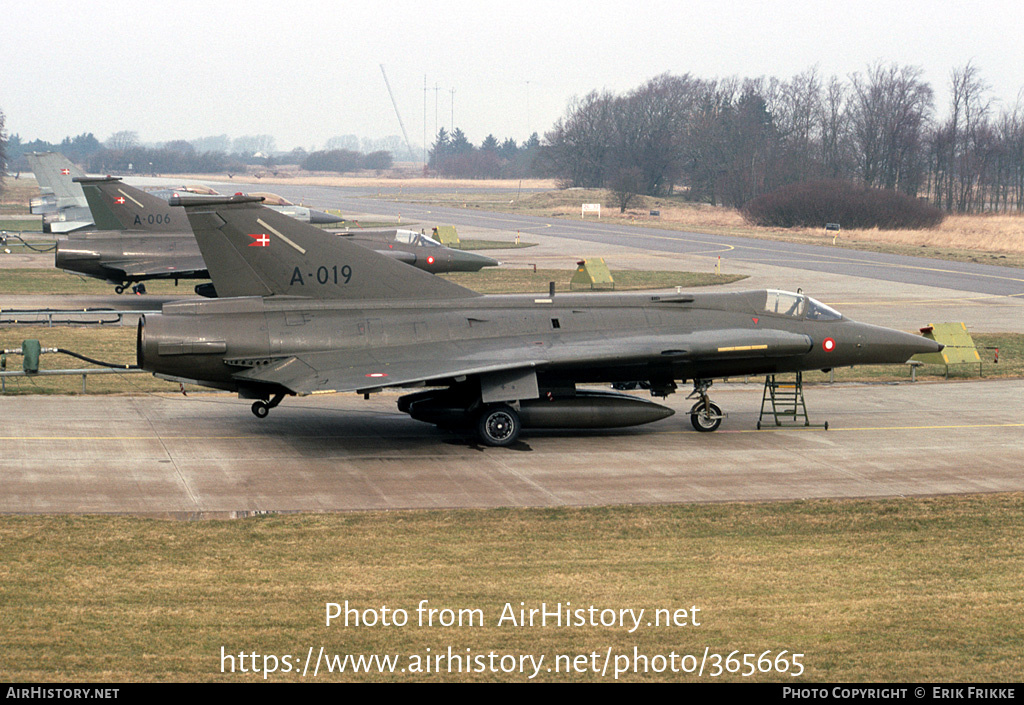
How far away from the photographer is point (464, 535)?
44.2 feet

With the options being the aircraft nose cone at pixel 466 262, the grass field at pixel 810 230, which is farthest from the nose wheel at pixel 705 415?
the grass field at pixel 810 230

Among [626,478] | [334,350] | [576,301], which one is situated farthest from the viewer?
[576,301]

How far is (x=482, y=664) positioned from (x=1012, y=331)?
3096 cm

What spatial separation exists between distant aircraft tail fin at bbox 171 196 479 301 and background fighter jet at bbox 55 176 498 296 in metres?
16.6

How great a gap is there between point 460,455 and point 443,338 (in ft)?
7.44

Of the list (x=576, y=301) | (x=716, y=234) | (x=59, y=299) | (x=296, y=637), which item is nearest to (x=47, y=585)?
(x=296, y=637)

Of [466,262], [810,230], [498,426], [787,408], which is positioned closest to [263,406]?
[498,426]

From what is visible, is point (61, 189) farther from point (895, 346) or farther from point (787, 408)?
point (895, 346)

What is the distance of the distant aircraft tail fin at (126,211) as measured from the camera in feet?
117

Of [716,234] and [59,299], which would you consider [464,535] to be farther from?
[716,234]

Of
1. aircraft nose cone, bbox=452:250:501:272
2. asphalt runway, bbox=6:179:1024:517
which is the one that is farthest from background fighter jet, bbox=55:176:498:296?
asphalt runway, bbox=6:179:1024:517

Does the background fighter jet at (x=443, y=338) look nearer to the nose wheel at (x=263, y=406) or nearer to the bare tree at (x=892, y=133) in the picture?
the nose wheel at (x=263, y=406)

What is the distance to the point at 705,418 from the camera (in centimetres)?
2045

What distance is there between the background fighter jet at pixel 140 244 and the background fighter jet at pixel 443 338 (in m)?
16.6
